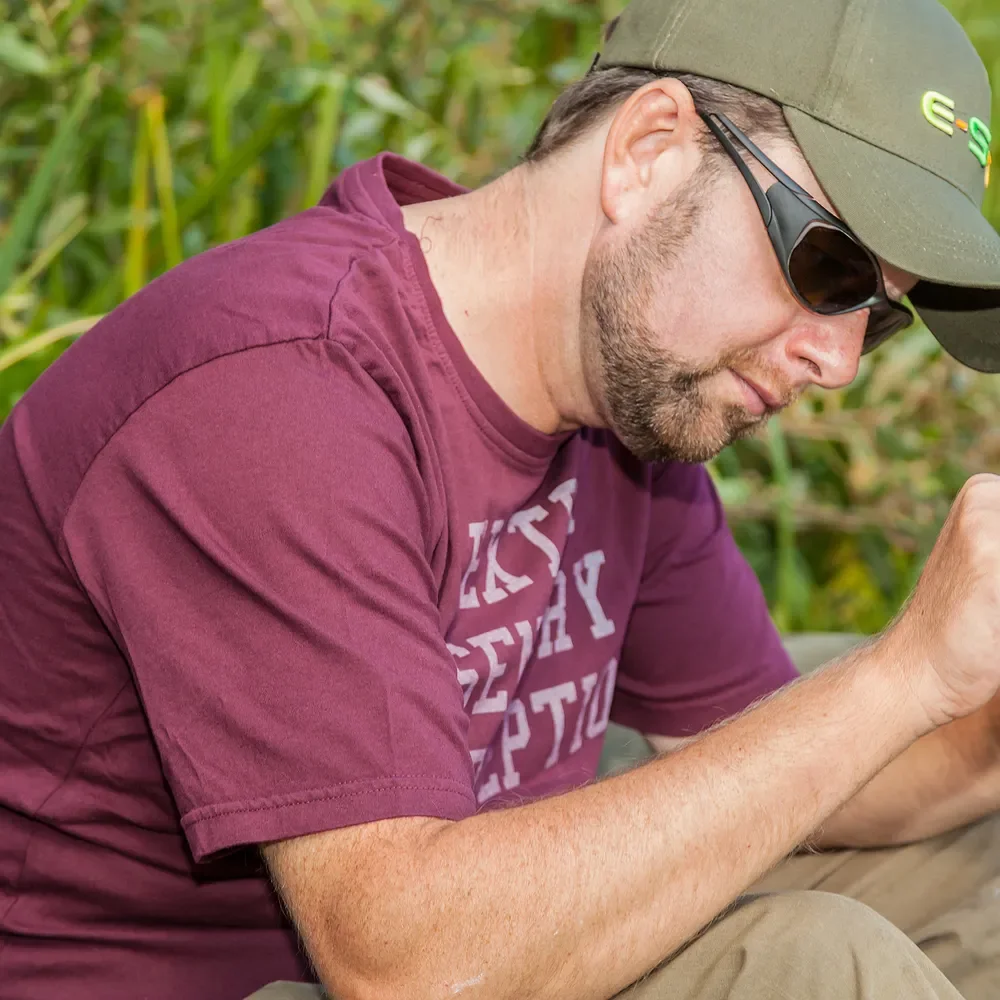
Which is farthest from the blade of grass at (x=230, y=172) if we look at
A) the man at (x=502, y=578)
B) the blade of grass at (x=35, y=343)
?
the man at (x=502, y=578)

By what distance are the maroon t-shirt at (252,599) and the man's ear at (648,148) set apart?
297 millimetres

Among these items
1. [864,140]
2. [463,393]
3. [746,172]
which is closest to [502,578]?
[463,393]

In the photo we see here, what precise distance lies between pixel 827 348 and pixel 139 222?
1514 millimetres

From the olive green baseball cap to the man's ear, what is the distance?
6cm

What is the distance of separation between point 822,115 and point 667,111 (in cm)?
20

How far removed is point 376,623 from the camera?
149 cm

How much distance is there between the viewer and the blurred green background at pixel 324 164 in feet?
9.54

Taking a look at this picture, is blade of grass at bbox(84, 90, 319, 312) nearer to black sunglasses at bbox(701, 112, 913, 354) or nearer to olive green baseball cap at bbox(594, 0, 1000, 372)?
olive green baseball cap at bbox(594, 0, 1000, 372)

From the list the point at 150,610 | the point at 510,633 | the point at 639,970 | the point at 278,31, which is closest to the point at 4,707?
the point at 150,610

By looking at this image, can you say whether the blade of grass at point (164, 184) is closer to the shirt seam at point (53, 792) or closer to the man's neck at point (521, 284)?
the man's neck at point (521, 284)

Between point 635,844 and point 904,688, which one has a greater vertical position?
point 904,688

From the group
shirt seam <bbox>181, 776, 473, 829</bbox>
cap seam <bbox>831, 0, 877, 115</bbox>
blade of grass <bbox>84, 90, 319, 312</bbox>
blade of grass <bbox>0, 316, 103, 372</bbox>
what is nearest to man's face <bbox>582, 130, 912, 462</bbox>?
cap seam <bbox>831, 0, 877, 115</bbox>

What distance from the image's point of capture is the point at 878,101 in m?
1.82

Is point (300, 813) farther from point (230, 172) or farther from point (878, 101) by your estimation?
point (230, 172)
